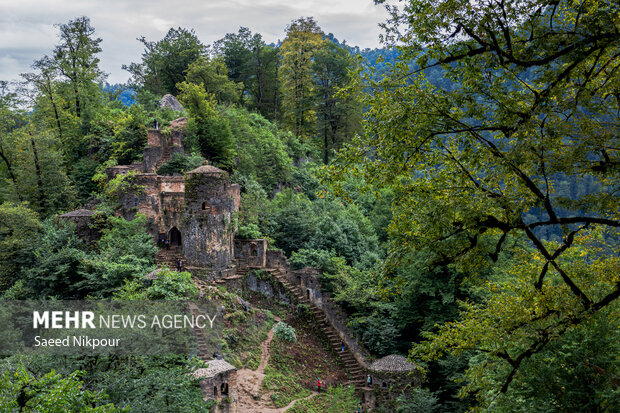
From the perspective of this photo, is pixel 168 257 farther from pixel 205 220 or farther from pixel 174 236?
pixel 205 220

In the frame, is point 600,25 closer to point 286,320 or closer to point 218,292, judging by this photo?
point 218,292

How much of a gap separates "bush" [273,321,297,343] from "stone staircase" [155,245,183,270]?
485cm

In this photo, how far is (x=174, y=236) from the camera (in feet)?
75.6

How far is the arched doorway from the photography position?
2291cm

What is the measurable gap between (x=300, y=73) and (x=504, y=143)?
34283mm

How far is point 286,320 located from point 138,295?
835 cm

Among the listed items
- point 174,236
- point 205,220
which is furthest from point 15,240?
point 205,220

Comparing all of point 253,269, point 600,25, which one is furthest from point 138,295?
point 600,25

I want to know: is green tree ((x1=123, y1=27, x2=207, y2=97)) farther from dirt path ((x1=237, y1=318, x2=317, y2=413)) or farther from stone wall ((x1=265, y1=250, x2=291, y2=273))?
dirt path ((x1=237, y1=318, x2=317, y2=413))

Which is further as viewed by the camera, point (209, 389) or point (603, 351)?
point (209, 389)

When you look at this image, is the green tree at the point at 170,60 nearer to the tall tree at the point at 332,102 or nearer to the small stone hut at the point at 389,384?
the tall tree at the point at 332,102

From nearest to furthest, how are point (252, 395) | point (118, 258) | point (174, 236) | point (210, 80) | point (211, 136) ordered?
point (252, 395) < point (118, 258) < point (174, 236) < point (211, 136) < point (210, 80)

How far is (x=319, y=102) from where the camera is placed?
4025 cm

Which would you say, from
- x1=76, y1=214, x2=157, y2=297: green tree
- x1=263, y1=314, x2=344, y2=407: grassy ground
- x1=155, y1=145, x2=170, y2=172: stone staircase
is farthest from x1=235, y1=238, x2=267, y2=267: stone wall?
x1=155, y1=145, x2=170, y2=172: stone staircase
